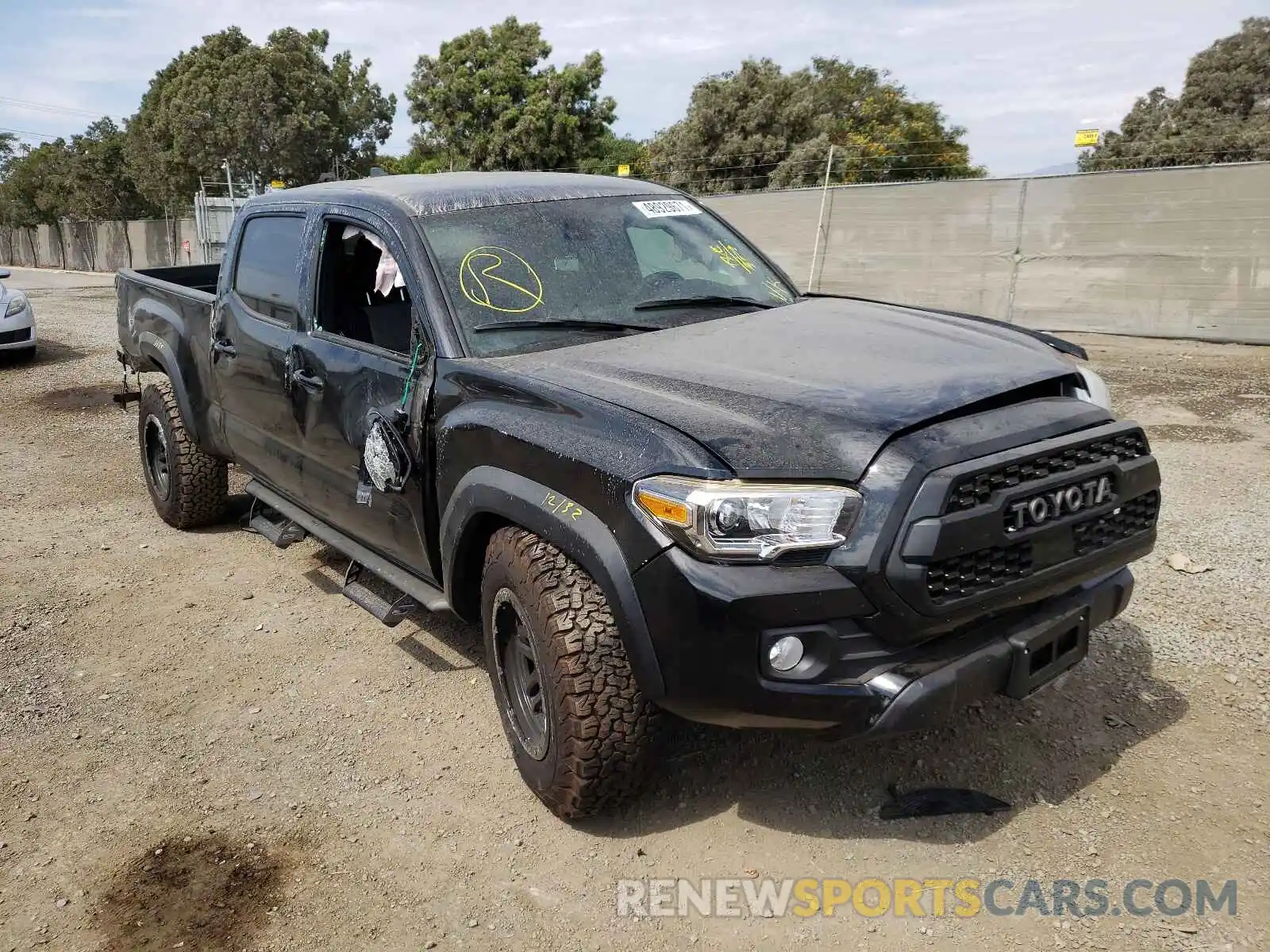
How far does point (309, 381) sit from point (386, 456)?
725 mm

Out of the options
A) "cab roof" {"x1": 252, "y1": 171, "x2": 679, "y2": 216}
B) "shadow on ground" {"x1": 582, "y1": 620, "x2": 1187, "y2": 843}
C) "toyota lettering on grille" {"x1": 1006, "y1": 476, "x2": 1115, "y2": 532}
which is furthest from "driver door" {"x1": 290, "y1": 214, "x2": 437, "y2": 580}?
"toyota lettering on grille" {"x1": 1006, "y1": 476, "x2": 1115, "y2": 532}

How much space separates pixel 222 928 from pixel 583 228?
2618mm

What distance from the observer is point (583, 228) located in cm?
385

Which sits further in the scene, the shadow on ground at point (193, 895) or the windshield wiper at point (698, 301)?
the windshield wiper at point (698, 301)

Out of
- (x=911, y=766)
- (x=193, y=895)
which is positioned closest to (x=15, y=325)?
(x=193, y=895)

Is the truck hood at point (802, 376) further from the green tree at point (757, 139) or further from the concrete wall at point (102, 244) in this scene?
the green tree at point (757, 139)

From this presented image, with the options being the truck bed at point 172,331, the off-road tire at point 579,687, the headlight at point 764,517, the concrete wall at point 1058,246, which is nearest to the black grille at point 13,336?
the truck bed at point 172,331

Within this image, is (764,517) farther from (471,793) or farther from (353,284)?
(353,284)

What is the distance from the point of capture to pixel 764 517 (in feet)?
8.09

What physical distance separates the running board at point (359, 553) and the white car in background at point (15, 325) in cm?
871

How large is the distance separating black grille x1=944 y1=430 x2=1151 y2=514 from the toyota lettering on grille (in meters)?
0.05

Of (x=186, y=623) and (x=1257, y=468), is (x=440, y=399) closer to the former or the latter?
(x=186, y=623)

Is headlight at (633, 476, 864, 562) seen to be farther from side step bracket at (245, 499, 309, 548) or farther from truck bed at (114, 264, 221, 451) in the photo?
truck bed at (114, 264, 221, 451)

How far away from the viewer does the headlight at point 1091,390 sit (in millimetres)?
3113
